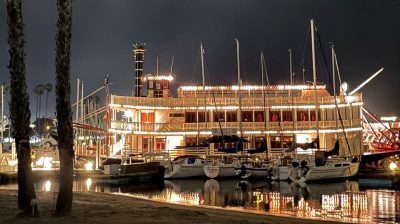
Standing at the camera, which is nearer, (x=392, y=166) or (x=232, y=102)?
(x=392, y=166)

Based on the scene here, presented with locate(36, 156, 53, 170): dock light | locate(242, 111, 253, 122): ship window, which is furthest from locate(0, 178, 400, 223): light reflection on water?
locate(242, 111, 253, 122): ship window

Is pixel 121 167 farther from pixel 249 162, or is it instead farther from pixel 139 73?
pixel 139 73

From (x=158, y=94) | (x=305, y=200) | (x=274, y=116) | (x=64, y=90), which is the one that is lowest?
(x=305, y=200)

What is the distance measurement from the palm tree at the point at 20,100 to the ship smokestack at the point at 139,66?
53112 mm

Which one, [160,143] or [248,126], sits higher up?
[248,126]

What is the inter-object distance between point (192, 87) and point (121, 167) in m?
23.2

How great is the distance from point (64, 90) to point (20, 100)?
165cm

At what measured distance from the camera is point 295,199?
1159 inches

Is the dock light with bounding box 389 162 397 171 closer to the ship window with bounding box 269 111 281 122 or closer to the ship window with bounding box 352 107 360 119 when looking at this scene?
the ship window with bounding box 352 107 360 119

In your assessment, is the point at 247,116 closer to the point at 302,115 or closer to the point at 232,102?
the point at 232,102

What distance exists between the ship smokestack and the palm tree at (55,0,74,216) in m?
53.9

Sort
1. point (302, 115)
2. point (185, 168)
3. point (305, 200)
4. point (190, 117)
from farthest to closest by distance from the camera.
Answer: point (302, 115) → point (190, 117) → point (185, 168) → point (305, 200)

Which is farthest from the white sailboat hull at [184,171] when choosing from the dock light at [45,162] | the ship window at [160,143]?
the ship window at [160,143]

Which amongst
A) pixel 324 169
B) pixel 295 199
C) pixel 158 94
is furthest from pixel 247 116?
pixel 295 199
